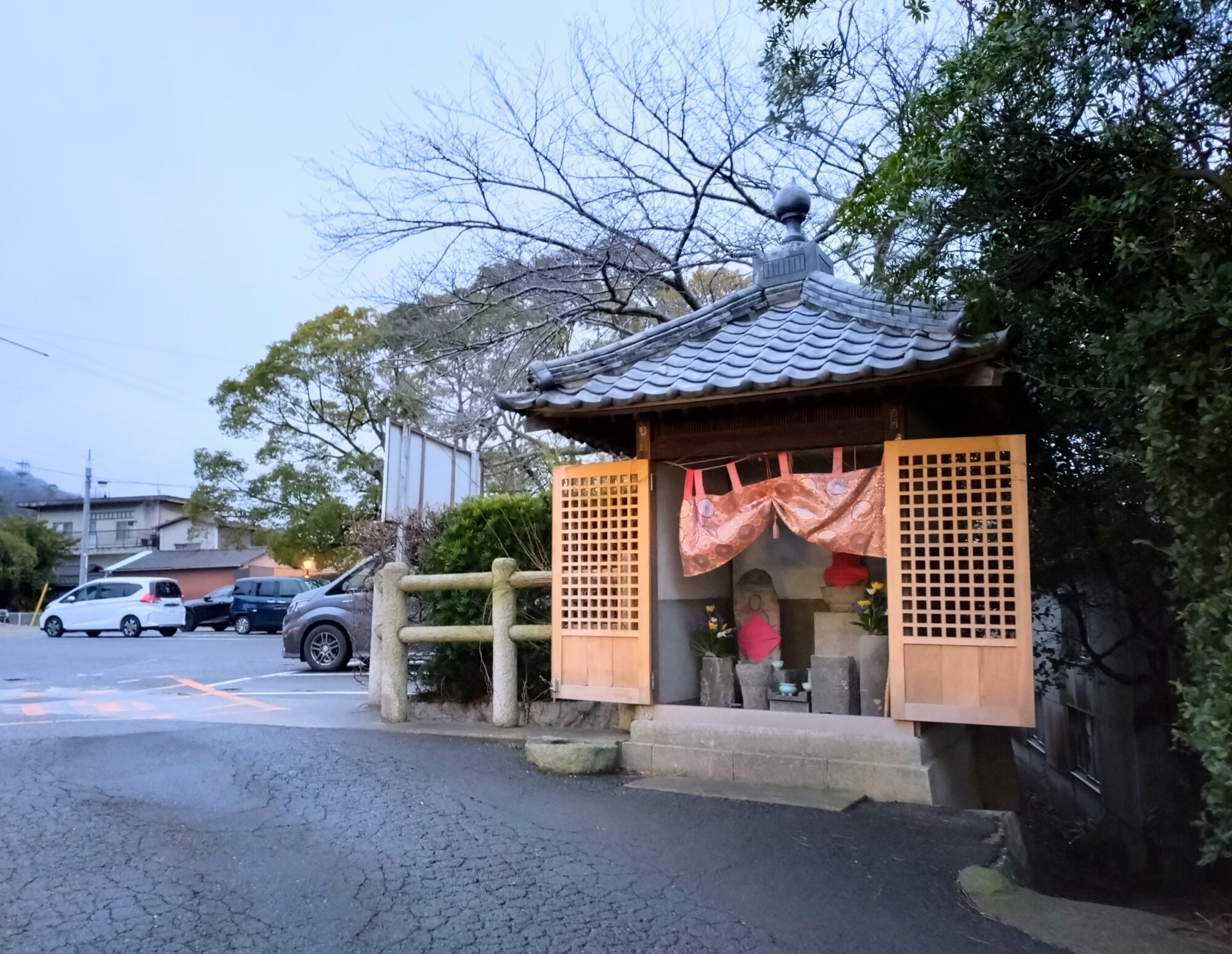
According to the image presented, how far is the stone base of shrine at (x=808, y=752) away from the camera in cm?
609

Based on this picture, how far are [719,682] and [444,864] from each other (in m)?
3.03

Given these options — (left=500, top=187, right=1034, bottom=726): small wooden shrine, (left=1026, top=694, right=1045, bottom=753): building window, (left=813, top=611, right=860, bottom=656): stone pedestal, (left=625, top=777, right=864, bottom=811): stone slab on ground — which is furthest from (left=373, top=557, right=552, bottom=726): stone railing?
(left=1026, top=694, right=1045, bottom=753): building window

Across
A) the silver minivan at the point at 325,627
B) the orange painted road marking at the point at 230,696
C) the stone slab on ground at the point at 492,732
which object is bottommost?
the orange painted road marking at the point at 230,696

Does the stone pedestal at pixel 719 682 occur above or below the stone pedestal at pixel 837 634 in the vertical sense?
below

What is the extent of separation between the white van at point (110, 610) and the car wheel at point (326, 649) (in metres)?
14.0

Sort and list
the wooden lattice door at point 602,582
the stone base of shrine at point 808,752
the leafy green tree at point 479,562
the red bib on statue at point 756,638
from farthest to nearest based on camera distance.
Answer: the leafy green tree at point 479,562, the red bib on statue at point 756,638, the wooden lattice door at point 602,582, the stone base of shrine at point 808,752

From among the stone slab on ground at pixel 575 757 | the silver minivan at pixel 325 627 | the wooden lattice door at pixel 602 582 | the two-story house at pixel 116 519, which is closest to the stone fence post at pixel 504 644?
the wooden lattice door at pixel 602 582

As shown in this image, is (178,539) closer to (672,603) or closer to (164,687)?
(164,687)

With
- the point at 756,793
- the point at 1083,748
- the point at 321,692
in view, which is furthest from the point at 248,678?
the point at 1083,748

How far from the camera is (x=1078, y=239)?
213 inches

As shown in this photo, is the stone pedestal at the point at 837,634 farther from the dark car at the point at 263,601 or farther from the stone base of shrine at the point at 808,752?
the dark car at the point at 263,601

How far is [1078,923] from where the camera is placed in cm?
426

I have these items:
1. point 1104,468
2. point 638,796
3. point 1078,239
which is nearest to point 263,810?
point 638,796

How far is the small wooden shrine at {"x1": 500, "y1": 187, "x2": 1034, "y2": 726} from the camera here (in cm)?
592
